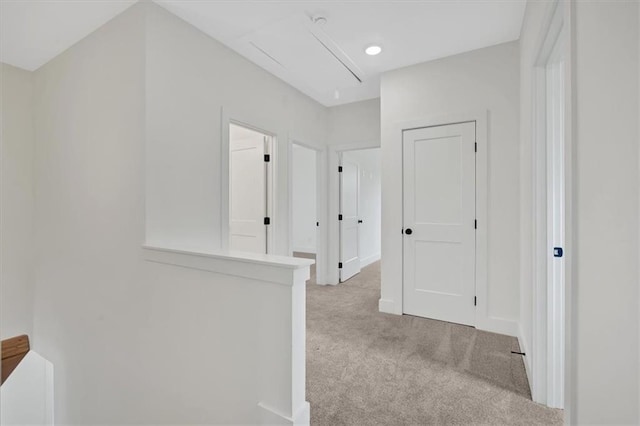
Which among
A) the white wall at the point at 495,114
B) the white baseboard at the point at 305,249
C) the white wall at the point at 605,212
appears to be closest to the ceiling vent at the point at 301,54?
the white wall at the point at 495,114

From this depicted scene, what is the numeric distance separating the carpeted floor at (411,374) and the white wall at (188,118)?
137 centimetres

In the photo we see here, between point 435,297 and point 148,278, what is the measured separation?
2547 mm

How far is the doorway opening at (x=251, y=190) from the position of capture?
11.2 feet

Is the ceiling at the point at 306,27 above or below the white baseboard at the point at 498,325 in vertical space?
above

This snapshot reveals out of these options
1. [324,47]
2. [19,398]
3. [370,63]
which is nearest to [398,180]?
[370,63]

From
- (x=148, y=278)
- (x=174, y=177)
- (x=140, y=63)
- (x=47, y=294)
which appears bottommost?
(x=47, y=294)

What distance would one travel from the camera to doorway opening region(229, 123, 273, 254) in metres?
3.41

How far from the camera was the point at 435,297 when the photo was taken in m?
3.08

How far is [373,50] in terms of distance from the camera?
9.28 ft

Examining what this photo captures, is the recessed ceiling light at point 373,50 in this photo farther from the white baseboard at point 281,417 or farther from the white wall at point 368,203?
the white baseboard at point 281,417

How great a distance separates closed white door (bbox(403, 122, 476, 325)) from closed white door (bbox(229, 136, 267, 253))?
5.08 ft

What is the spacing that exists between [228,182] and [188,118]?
0.61 meters

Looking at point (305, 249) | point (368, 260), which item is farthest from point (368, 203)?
point (305, 249)

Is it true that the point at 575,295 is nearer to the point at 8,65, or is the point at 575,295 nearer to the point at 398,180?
the point at 398,180
